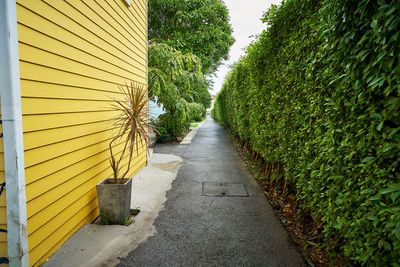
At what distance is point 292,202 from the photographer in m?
3.07

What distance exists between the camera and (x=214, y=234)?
2.51 metres

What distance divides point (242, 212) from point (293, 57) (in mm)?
2261

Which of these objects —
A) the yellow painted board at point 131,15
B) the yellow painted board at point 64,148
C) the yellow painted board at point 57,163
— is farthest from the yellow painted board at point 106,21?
the yellow painted board at point 57,163

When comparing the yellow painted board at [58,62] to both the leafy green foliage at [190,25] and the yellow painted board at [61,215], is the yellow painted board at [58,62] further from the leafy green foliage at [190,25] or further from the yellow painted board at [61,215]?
the leafy green foliage at [190,25]

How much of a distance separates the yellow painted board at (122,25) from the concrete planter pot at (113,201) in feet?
7.69

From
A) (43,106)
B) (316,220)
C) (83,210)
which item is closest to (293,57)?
(316,220)

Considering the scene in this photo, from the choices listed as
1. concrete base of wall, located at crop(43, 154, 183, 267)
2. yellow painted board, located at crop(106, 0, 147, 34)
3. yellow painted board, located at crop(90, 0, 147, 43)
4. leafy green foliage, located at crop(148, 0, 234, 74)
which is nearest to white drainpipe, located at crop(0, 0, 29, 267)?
concrete base of wall, located at crop(43, 154, 183, 267)

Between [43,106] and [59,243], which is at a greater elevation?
[43,106]

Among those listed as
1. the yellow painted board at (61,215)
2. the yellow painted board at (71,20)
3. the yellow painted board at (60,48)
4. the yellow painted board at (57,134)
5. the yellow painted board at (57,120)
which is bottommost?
the yellow painted board at (61,215)

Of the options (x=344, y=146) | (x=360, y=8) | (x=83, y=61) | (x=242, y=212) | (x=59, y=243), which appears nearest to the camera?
(x=360, y=8)

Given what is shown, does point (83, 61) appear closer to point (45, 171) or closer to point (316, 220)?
point (45, 171)

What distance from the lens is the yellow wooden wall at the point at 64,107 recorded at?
A: 1.80 m

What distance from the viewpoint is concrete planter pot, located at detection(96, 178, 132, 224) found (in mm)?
2611

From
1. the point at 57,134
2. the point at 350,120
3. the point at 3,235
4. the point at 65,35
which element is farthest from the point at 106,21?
the point at 350,120
